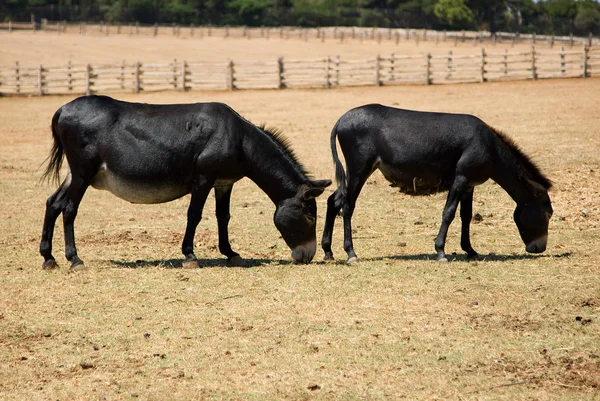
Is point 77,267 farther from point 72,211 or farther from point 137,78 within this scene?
point 137,78

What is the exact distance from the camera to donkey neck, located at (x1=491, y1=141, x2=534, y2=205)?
11.0 metres

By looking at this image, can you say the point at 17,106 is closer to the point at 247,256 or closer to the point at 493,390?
the point at 247,256

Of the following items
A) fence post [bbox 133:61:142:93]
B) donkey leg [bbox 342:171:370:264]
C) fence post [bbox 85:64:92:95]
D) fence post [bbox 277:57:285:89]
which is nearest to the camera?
donkey leg [bbox 342:171:370:264]

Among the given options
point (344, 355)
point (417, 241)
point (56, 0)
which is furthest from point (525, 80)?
point (56, 0)

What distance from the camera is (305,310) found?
8.59m

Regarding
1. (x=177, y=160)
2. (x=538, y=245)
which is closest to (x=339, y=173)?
(x=177, y=160)

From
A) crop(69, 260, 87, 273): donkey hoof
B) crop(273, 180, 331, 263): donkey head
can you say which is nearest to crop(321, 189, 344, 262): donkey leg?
crop(273, 180, 331, 263): donkey head

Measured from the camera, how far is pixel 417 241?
489 inches

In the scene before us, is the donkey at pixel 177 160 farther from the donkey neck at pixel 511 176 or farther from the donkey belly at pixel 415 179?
the donkey neck at pixel 511 176

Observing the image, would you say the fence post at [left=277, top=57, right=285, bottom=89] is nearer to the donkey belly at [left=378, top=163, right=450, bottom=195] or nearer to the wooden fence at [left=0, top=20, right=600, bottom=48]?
the donkey belly at [left=378, top=163, right=450, bottom=195]

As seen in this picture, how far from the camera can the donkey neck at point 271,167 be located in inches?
416

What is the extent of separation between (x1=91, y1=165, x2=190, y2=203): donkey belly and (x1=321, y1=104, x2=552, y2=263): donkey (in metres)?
2.01

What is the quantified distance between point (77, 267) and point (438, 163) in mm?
4533

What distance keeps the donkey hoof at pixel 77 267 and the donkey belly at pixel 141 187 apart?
96 cm
